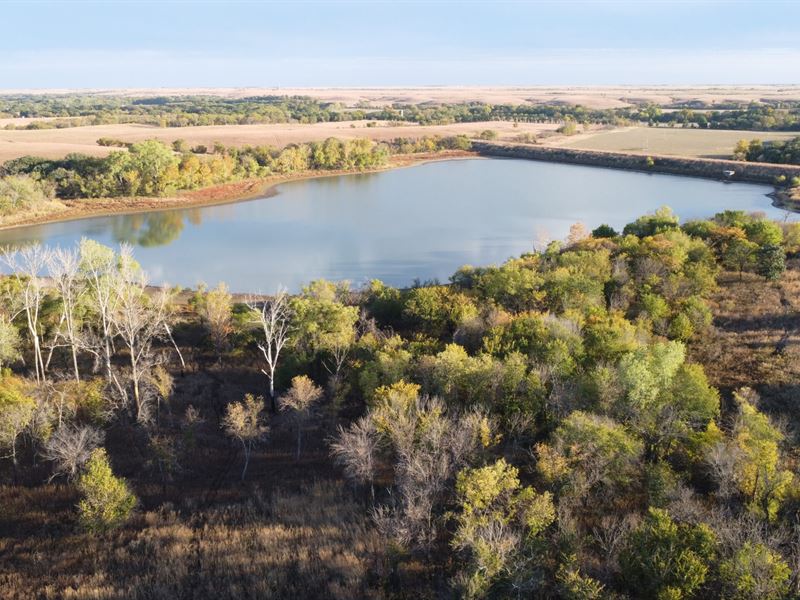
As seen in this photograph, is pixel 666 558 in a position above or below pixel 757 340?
below

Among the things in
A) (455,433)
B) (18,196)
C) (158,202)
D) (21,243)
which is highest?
(18,196)

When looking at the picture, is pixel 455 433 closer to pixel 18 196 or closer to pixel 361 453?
pixel 361 453

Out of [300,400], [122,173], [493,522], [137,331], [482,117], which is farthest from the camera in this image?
[482,117]

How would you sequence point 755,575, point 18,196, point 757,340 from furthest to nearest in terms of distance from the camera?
1. point 18,196
2. point 757,340
3. point 755,575

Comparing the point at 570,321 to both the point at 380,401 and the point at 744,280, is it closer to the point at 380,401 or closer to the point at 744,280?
the point at 380,401

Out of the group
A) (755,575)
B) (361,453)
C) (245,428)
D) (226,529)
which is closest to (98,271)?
(245,428)

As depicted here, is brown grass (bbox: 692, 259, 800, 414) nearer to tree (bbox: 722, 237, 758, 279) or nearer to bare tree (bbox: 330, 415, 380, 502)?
tree (bbox: 722, 237, 758, 279)

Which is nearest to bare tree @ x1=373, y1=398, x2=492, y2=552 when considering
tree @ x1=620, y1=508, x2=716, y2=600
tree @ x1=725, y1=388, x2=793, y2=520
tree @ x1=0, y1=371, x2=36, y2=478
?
tree @ x1=620, y1=508, x2=716, y2=600
